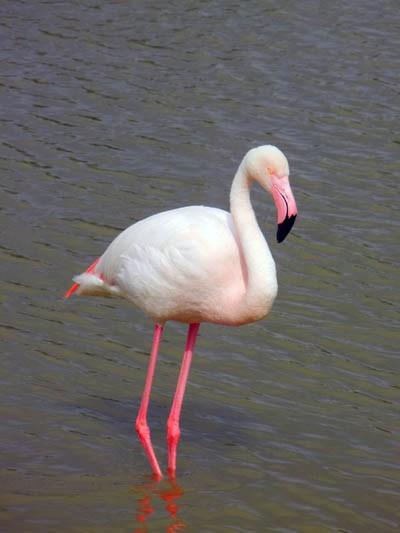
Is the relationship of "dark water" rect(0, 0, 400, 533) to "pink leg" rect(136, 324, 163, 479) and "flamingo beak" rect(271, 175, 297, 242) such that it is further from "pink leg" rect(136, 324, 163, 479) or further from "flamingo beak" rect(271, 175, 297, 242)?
"flamingo beak" rect(271, 175, 297, 242)

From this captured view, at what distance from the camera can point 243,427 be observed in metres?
6.98

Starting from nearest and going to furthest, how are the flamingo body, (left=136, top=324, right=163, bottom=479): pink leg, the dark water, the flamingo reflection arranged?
the flamingo reflection
the flamingo body
the dark water
(left=136, top=324, right=163, bottom=479): pink leg

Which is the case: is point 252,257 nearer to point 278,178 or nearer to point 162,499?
point 278,178

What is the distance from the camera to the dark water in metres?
6.25

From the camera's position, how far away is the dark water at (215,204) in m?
6.25

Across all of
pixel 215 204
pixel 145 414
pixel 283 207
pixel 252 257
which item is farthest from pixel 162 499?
pixel 215 204

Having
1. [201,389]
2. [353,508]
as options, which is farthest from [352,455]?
[201,389]

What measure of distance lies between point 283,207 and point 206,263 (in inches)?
19.5

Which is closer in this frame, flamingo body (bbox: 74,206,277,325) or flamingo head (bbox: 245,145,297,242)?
flamingo head (bbox: 245,145,297,242)

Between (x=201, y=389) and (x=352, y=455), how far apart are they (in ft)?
3.64

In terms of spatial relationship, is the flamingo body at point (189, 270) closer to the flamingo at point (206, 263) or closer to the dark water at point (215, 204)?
the flamingo at point (206, 263)

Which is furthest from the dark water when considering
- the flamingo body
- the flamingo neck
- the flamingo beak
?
the flamingo beak

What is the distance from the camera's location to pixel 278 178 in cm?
591

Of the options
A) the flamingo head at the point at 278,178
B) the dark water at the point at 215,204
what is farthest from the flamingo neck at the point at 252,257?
the dark water at the point at 215,204
